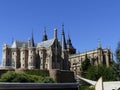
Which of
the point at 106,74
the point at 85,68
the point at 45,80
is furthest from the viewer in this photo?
the point at 85,68

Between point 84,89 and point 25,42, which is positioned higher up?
point 25,42

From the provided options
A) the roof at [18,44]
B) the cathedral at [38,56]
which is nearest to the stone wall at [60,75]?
the cathedral at [38,56]

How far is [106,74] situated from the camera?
81062mm

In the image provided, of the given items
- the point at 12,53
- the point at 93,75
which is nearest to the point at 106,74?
the point at 93,75

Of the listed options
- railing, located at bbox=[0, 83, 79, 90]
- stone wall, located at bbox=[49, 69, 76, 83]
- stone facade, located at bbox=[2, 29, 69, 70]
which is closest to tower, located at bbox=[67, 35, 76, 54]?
stone facade, located at bbox=[2, 29, 69, 70]

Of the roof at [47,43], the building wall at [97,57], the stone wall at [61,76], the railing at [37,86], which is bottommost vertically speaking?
the railing at [37,86]

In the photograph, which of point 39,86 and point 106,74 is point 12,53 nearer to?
point 106,74

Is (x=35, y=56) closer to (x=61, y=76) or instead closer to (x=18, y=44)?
(x=18, y=44)

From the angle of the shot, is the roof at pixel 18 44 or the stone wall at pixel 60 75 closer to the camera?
the stone wall at pixel 60 75

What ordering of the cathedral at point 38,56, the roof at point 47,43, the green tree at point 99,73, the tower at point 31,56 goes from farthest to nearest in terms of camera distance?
the roof at point 47,43
the cathedral at point 38,56
the tower at point 31,56
the green tree at point 99,73

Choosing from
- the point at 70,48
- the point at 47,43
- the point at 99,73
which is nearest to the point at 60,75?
the point at 99,73

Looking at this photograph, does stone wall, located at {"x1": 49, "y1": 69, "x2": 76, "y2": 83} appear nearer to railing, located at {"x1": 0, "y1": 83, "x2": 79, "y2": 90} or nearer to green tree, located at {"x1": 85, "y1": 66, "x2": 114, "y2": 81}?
green tree, located at {"x1": 85, "y1": 66, "x2": 114, "y2": 81}

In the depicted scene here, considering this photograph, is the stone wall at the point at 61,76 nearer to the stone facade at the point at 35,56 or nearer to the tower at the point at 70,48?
the stone facade at the point at 35,56

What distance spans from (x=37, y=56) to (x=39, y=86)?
8350cm
